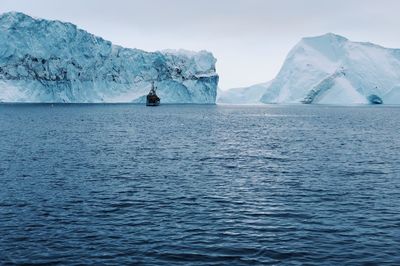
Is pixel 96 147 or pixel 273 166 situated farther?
pixel 96 147

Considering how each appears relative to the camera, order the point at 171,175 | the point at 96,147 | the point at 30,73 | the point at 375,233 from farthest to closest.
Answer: the point at 30,73, the point at 96,147, the point at 171,175, the point at 375,233

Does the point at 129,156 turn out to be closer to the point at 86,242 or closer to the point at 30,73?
the point at 86,242

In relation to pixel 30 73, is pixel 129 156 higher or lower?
lower

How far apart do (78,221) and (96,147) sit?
114ft

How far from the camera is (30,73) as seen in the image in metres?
196

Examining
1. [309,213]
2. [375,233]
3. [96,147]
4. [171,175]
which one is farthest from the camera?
[96,147]

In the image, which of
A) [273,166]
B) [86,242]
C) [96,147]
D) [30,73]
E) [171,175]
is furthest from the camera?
[30,73]

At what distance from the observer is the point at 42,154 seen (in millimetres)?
49688

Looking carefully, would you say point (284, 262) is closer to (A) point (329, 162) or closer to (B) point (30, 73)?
(A) point (329, 162)

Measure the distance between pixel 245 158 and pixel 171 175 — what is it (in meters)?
14.4

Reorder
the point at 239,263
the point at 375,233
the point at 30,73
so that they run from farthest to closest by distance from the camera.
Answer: the point at 30,73 → the point at 375,233 → the point at 239,263

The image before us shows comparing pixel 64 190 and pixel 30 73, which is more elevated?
pixel 30 73

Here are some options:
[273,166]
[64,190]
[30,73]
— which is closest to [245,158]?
[273,166]

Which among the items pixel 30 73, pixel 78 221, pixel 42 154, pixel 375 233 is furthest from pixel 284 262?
pixel 30 73
